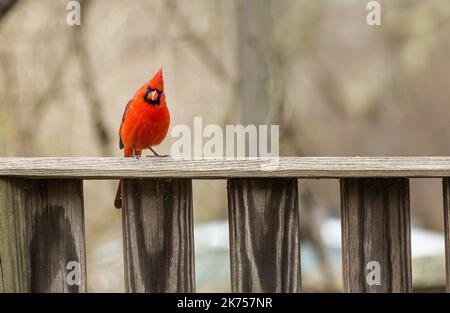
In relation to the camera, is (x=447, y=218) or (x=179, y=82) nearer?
(x=447, y=218)

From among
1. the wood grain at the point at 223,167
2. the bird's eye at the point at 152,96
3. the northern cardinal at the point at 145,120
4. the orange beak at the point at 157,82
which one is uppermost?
the orange beak at the point at 157,82

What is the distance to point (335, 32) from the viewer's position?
10211mm

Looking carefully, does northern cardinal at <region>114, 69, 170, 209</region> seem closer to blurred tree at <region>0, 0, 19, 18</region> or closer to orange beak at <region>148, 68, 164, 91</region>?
orange beak at <region>148, 68, 164, 91</region>

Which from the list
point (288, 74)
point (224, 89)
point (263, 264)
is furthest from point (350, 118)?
point (263, 264)

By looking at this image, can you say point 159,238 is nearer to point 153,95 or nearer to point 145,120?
point 153,95

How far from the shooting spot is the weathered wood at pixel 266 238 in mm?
1761

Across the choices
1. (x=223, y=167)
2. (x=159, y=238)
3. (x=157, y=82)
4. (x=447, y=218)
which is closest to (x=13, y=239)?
(x=159, y=238)

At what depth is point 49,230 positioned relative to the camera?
5.98ft

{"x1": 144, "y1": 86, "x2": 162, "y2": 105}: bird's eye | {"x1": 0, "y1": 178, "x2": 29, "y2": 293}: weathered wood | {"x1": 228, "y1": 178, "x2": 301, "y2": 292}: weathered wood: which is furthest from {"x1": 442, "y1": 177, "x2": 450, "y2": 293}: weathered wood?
{"x1": 144, "y1": 86, "x2": 162, "y2": 105}: bird's eye

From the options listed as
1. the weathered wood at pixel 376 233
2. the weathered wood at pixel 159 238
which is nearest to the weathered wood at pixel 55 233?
the weathered wood at pixel 159 238

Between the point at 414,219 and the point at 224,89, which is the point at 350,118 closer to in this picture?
the point at 414,219

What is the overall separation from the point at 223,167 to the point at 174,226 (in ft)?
0.67

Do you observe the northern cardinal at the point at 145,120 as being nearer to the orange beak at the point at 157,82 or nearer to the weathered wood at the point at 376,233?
the orange beak at the point at 157,82
